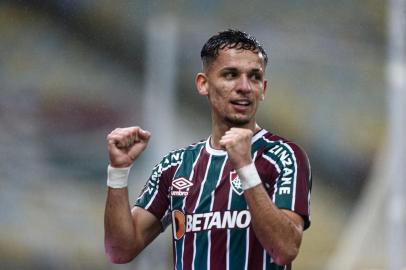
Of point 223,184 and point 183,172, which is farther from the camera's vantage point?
point 183,172

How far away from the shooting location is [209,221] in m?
3.10

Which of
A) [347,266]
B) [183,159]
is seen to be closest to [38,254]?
[347,266]

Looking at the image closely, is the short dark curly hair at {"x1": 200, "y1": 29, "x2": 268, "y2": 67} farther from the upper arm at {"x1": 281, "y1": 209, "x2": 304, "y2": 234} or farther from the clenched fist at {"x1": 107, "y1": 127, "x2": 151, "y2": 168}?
the upper arm at {"x1": 281, "y1": 209, "x2": 304, "y2": 234}

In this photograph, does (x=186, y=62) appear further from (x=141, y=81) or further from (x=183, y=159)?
(x=183, y=159)

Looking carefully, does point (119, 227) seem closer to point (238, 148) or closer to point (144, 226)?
point (144, 226)

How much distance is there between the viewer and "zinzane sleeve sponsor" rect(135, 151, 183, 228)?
11.0ft

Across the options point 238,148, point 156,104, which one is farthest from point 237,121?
point 156,104

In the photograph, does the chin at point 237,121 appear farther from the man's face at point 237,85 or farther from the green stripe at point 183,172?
the green stripe at point 183,172

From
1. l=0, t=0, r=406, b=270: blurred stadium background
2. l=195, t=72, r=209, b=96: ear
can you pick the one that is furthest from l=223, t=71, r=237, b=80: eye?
l=0, t=0, r=406, b=270: blurred stadium background

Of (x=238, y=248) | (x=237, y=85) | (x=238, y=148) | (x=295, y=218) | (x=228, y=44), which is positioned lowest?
(x=238, y=248)

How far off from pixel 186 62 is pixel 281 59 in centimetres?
82

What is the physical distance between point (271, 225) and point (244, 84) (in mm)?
549

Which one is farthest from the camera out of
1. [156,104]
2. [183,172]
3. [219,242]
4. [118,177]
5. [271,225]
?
[156,104]

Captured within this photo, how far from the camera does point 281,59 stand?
24.1 feet
